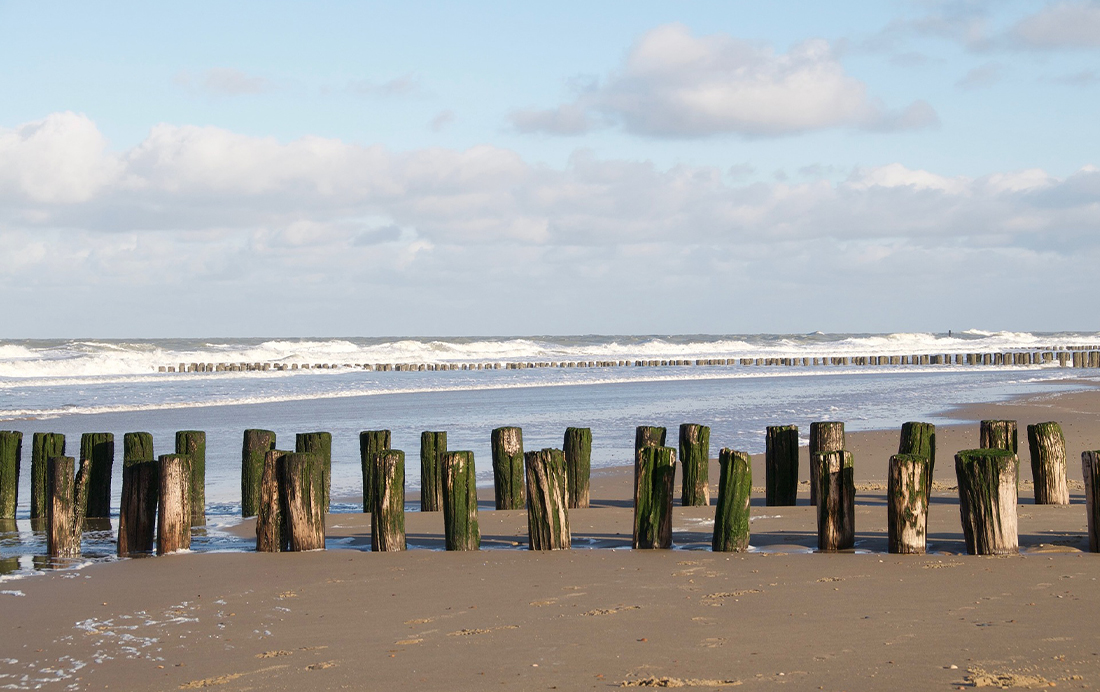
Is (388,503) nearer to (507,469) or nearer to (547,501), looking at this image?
(547,501)

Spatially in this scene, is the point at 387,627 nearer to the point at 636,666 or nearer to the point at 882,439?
the point at 636,666

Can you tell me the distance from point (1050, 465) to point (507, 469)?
4720 millimetres

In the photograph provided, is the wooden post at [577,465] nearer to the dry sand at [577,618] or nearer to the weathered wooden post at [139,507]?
the dry sand at [577,618]

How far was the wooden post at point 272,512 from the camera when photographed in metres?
7.71

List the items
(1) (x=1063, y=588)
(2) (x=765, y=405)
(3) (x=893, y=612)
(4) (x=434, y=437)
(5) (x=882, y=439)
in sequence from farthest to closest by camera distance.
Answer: (2) (x=765, y=405) < (5) (x=882, y=439) < (4) (x=434, y=437) < (1) (x=1063, y=588) < (3) (x=893, y=612)

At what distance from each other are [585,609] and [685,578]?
3.11 ft

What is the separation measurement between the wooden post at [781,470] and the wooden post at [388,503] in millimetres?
3429

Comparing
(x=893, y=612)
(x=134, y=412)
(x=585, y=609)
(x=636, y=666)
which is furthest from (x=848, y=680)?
(x=134, y=412)

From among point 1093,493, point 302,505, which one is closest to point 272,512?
point 302,505

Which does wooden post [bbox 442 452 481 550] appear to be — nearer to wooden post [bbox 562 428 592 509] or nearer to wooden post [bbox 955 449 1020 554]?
wooden post [bbox 562 428 592 509]

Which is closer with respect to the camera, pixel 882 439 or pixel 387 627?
pixel 387 627

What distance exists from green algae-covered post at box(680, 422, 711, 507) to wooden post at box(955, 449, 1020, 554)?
280 centimetres

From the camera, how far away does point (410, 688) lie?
436cm

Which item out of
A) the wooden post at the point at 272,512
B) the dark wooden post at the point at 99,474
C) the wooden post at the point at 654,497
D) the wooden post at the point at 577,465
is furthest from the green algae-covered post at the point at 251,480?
the wooden post at the point at 654,497
